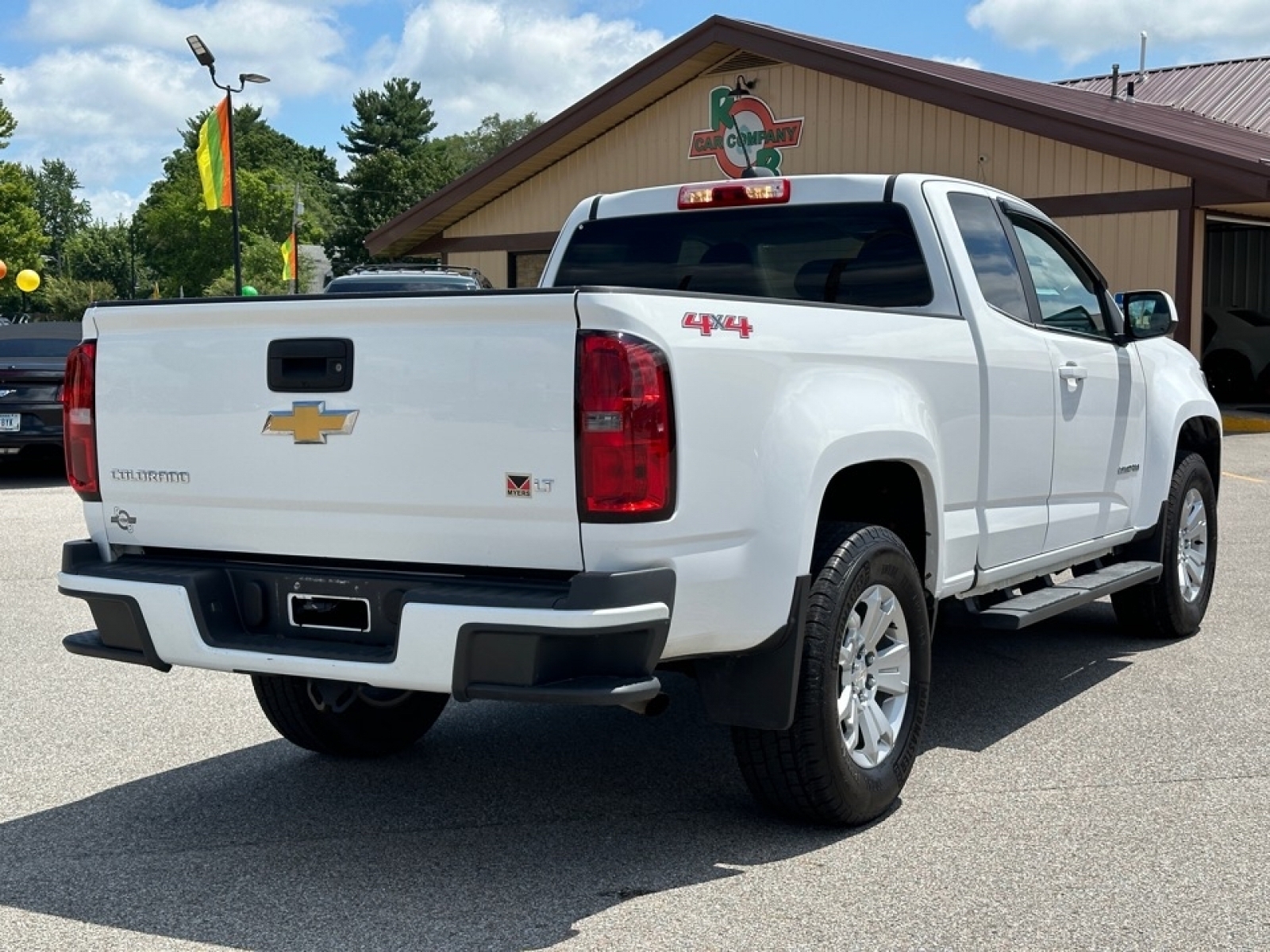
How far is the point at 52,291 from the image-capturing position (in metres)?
98.8

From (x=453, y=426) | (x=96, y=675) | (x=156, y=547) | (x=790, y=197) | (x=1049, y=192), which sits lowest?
(x=96, y=675)

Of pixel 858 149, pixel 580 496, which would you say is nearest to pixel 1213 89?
pixel 858 149

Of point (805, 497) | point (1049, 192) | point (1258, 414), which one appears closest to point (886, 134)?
point (1049, 192)

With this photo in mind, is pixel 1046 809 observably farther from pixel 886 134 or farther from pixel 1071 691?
pixel 886 134

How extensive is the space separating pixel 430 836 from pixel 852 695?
1.31 m

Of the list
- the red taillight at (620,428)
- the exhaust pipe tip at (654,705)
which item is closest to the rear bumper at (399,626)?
the red taillight at (620,428)

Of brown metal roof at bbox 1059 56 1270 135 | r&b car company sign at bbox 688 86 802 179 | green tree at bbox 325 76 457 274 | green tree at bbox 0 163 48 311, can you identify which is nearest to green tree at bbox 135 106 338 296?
green tree at bbox 325 76 457 274

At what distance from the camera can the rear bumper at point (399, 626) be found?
3.68 m

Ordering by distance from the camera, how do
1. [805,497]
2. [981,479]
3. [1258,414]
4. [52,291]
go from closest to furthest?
[805,497] < [981,479] < [1258,414] < [52,291]

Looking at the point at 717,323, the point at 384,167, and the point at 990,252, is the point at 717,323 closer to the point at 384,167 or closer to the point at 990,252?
the point at 990,252

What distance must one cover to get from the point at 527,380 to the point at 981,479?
2043 millimetres

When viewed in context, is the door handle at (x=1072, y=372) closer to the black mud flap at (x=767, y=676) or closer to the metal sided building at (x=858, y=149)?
the black mud flap at (x=767, y=676)

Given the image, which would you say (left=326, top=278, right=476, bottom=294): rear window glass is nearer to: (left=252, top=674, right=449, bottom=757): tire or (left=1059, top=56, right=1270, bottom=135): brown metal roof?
(left=252, top=674, right=449, bottom=757): tire

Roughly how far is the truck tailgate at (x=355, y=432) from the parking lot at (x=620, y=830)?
90cm
